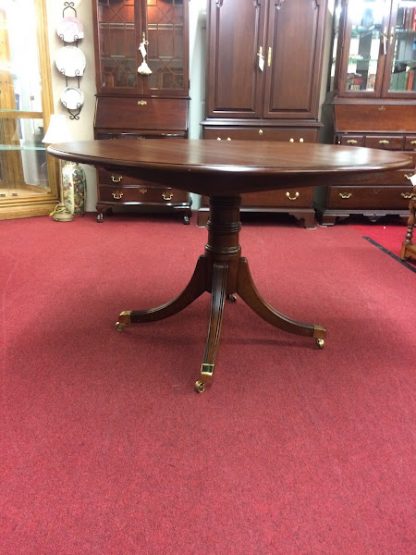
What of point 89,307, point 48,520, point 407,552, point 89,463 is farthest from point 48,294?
point 407,552

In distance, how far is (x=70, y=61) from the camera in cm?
371

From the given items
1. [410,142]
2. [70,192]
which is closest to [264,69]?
[410,142]

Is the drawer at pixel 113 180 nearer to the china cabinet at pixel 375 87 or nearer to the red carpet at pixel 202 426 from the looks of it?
the red carpet at pixel 202 426

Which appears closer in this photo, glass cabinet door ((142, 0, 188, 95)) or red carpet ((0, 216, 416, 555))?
red carpet ((0, 216, 416, 555))

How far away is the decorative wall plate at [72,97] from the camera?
149 inches

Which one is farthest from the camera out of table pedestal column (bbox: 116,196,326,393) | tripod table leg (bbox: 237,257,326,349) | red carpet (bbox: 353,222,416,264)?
red carpet (bbox: 353,222,416,264)

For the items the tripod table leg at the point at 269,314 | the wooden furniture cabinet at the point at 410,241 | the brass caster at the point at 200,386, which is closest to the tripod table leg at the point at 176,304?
the tripod table leg at the point at 269,314

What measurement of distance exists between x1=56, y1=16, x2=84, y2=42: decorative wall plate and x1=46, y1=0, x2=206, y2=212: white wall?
0.23ft

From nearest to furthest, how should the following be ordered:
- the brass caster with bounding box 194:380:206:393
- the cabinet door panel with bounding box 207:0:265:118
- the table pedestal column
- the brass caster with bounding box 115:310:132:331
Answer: the brass caster with bounding box 194:380:206:393 < the table pedestal column < the brass caster with bounding box 115:310:132:331 < the cabinet door panel with bounding box 207:0:265:118

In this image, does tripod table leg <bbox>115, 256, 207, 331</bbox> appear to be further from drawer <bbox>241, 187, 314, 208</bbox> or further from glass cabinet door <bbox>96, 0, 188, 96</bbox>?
glass cabinet door <bbox>96, 0, 188, 96</bbox>

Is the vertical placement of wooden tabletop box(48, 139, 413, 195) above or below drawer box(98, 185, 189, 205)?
above

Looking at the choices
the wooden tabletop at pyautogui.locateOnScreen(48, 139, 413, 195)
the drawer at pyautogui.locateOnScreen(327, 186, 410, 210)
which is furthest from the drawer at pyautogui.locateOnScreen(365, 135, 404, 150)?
the wooden tabletop at pyautogui.locateOnScreen(48, 139, 413, 195)

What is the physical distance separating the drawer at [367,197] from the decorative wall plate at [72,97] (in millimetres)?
2242

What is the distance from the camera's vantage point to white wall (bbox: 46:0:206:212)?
12.1 ft
